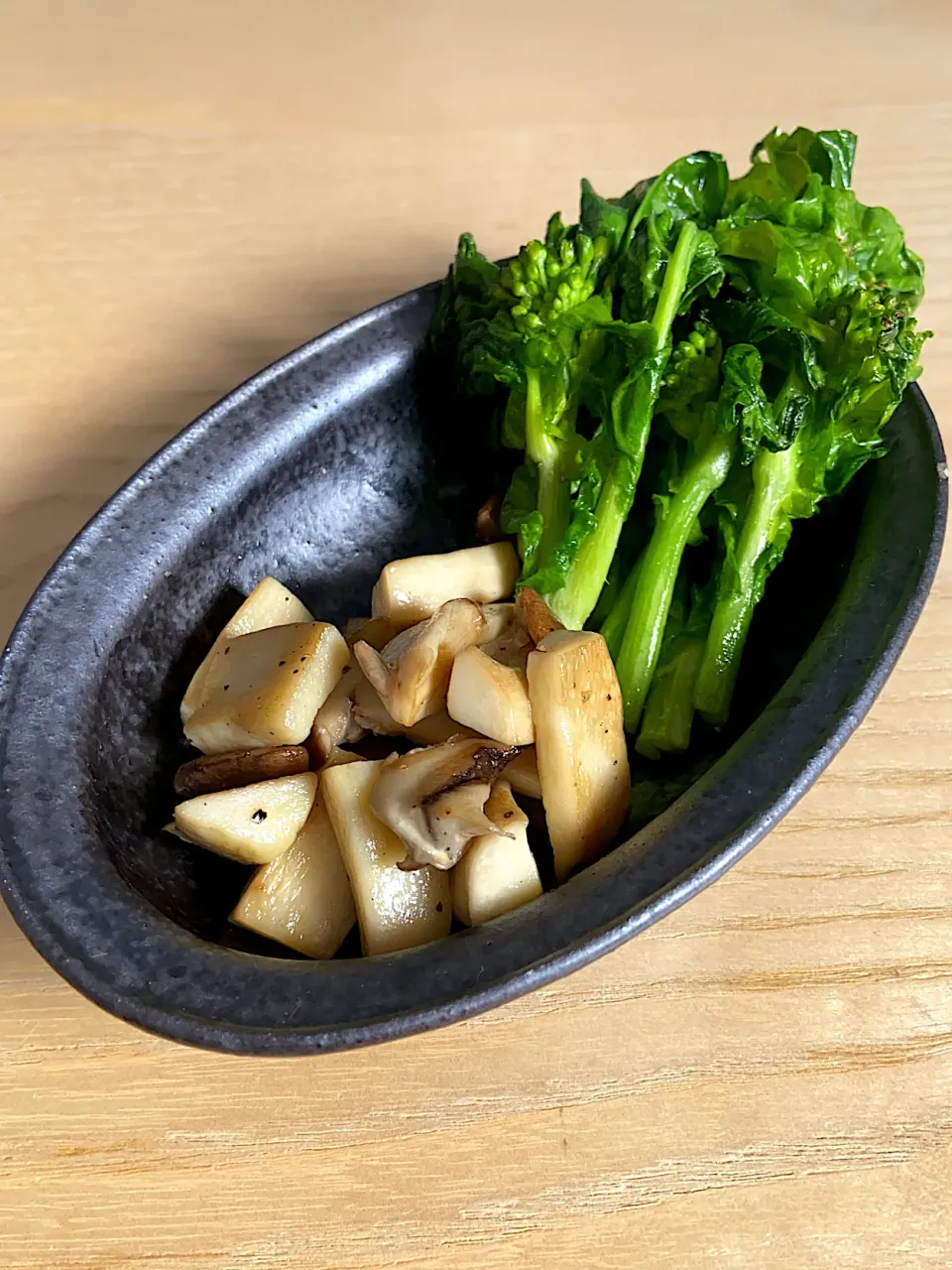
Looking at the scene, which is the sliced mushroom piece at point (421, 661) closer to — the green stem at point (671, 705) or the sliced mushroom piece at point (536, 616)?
the sliced mushroom piece at point (536, 616)

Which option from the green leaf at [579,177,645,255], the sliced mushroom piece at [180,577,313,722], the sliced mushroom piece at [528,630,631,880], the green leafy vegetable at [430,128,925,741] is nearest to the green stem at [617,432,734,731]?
the green leafy vegetable at [430,128,925,741]

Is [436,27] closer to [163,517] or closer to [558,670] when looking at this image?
[163,517]

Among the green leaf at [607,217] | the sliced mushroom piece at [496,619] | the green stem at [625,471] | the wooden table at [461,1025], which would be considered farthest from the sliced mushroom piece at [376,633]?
the green leaf at [607,217]

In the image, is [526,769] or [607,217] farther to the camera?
[607,217]

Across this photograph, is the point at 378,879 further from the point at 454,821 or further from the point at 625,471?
the point at 625,471

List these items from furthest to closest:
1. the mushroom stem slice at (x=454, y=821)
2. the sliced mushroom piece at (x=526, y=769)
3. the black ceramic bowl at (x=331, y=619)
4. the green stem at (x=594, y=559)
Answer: the green stem at (x=594, y=559) < the sliced mushroom piece at (x=526, y=769) < the mushroom stem slice at (x=454, y=821) < the black ceramic bowl at (x=331, y=619)

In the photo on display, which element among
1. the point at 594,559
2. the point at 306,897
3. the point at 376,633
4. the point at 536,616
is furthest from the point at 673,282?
the point at 306,897

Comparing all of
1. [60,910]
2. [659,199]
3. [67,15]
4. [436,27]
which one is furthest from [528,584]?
[67,15]
